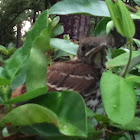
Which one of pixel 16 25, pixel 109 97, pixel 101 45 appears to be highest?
pixel 109 97

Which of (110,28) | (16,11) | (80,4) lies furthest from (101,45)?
(16,11)

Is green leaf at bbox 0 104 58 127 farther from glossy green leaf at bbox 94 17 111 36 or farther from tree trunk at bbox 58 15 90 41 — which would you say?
tree trunk at bbox 58 15 90 41

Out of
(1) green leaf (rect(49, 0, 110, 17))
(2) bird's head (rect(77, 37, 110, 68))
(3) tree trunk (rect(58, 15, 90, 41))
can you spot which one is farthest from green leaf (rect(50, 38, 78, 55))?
(3) tree trunk (rect(58, 15, 90, 41))

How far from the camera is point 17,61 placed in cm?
37

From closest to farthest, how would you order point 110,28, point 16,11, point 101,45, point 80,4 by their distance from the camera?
point 80,4 < point 110,28 < point 101,45 < point 16,11

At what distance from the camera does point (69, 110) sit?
286 millimetres

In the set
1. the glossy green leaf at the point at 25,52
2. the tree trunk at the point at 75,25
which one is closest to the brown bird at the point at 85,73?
the glossy green leaf at the point at 25,52

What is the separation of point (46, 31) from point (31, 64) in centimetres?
5

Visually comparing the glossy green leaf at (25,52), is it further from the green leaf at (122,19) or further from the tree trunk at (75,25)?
the tree trunk at (75,25)

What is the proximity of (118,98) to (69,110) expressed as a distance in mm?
61

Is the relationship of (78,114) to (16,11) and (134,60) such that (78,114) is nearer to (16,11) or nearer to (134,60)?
(134,60)

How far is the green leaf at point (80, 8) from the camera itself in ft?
1.55

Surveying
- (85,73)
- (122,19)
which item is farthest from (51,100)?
(85,73)

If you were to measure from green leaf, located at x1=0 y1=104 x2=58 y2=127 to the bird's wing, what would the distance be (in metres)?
0.23
